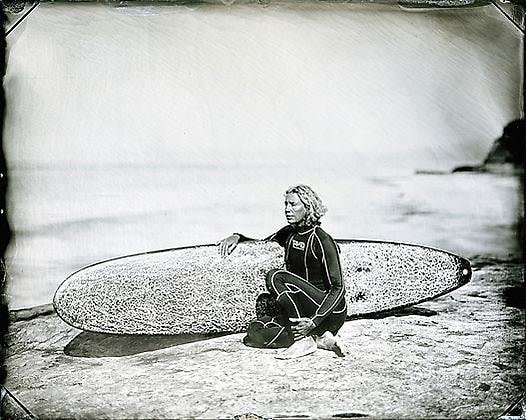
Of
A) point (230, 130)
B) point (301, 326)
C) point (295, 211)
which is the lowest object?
point (301, 326)

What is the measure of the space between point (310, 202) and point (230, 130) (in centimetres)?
33

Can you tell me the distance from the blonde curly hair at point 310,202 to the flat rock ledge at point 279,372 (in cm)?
34

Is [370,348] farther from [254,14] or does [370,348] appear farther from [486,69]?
[254,14]

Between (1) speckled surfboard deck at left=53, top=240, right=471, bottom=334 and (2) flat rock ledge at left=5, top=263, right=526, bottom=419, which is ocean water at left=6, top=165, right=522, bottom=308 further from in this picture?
(2) flat rock ledge at left=5, top=263, right=526, bottom=419

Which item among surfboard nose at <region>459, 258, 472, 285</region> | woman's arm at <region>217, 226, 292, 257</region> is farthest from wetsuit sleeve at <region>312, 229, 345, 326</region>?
surfboard nose at <region>459, 258, 472, 285</region>

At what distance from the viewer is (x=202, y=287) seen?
6.95 feet

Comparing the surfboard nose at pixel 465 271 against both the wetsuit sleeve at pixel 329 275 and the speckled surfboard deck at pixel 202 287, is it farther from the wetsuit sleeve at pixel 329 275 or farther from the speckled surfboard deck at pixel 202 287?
the wetsuit sleeve at pixel 329 275

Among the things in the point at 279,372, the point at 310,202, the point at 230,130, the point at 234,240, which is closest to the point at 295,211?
the point at 310,202

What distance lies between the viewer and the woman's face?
2.13 meters

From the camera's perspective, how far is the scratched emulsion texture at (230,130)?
213cm

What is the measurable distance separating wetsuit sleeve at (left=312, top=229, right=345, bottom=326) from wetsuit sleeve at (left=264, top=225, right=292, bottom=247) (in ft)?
0.28

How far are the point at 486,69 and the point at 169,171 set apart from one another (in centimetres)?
105

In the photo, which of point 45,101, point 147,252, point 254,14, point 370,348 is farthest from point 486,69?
point 45,101

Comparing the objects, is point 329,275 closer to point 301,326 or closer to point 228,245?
point 301,326
